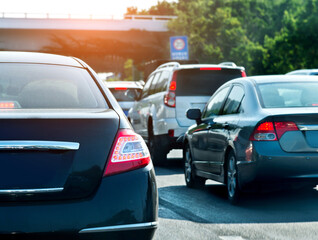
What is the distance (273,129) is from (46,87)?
3.54m

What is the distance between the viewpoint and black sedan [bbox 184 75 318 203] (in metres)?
8.19

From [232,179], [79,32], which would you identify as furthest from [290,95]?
[79,32]

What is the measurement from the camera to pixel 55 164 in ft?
14.3

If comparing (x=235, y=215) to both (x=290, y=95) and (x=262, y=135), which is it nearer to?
(x=262, y=135)

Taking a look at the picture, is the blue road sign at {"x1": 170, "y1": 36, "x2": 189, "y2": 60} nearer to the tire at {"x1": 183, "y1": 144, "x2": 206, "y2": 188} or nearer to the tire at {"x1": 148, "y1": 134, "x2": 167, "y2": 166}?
the tire at {"x1": 148, "y1": 134, "x2": 167, "y2": 166}

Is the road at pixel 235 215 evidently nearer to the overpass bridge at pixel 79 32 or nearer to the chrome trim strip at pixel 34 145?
the chrome trim strip at pixel 34 145

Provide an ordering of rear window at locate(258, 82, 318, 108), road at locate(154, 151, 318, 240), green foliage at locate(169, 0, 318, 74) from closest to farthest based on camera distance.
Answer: road at locate(154, 151, 318, 240) < rear window at locate(258, 82, 318, 108) < green foliage at locate(169, 0, 318, 74)

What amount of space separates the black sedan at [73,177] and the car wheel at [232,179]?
4.16m

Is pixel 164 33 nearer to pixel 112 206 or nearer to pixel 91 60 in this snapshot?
pixel 91 60

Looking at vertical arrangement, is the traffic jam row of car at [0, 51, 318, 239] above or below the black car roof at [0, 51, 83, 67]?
below

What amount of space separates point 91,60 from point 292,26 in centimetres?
7391

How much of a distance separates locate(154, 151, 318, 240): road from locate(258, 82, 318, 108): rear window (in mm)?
1159

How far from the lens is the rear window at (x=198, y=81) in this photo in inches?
572

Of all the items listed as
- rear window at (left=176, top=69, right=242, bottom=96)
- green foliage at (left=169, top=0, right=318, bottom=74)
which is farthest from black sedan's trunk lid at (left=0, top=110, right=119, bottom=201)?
green foliage at (left=169, top=0, right=318, bottom=74)
